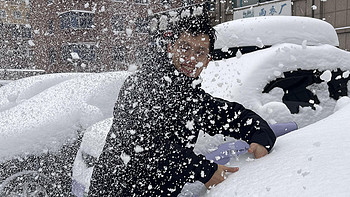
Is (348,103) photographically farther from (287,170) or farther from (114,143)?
(114,143)

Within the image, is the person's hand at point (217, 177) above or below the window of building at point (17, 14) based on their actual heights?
above

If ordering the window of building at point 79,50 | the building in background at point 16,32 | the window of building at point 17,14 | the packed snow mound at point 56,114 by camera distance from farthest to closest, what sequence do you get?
the window of building at point 17,14 → the building in background at point 16,32 → the window of building at point 79,50 → the packed snow mound at point 56,114

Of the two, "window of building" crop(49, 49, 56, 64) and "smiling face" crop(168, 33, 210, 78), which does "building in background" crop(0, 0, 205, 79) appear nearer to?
"window of building" crop(49, 49, 56, 64)

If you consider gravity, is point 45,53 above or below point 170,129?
below

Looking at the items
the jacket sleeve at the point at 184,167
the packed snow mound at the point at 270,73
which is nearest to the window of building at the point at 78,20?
the packed snow mound at the point at 270,73

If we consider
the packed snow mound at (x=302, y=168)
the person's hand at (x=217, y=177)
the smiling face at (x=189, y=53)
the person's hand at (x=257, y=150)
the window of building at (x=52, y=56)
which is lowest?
the window of building at (x=52, y=56)

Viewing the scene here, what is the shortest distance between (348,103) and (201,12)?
788mm

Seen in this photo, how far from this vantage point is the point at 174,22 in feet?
4.84

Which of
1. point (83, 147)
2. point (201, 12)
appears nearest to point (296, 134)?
point (201, 12)

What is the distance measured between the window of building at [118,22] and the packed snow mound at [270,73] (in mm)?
17671

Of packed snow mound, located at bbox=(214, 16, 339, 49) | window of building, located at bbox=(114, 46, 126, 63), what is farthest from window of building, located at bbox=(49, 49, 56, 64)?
packed snow mound, located at bbox=(214, 16, 339, 49)

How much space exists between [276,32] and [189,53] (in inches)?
58.7

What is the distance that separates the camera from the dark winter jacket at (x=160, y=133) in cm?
132

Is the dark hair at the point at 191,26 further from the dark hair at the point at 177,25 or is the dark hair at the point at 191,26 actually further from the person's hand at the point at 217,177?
the person's hand at the point at 217,177
